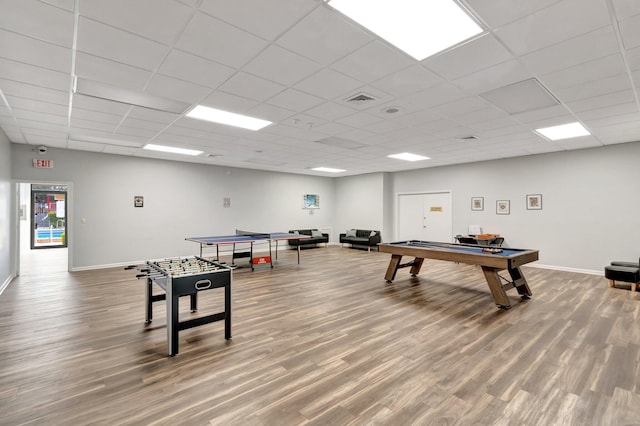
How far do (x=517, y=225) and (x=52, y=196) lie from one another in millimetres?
16295

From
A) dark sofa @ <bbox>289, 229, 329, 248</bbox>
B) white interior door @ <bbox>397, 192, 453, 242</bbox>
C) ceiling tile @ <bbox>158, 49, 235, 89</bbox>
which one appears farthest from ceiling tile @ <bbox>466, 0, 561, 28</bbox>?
dark sofa @ <bbox>289, 229, 329, 248</bbox>

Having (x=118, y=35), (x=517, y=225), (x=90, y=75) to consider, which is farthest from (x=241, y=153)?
(x=517, y=225)

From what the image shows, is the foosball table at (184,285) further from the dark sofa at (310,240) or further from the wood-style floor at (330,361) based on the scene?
the dark sofa at (310,240)

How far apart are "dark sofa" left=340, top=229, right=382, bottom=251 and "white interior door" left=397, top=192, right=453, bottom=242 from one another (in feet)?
2.99

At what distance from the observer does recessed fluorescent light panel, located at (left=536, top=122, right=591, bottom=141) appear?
496cm

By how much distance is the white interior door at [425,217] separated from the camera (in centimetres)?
938

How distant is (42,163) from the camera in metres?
6.65

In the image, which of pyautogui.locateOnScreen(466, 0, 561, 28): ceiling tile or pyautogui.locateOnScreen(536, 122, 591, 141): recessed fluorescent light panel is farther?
pyautogui.locateOnScreen(536, 122, 591, 141): recessed fluorescent light panel

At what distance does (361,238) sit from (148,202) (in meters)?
6.80

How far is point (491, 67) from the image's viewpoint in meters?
2.95

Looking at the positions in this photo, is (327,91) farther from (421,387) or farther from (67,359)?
(67,359)

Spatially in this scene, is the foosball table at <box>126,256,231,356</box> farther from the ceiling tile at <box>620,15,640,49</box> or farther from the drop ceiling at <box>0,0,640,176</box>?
the ceiling tile at <box>620,15,640,49</box>

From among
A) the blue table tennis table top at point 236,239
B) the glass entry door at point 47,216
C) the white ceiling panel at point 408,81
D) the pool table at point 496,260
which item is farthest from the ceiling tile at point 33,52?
the glass entry door at point 47,216

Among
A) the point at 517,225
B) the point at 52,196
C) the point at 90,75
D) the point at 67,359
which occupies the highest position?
the point at 90,75
